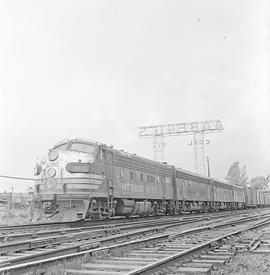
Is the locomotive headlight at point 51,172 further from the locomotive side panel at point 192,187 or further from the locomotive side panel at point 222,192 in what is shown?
the locomotive side panel at point 222,192

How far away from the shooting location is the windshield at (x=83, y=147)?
674 inches

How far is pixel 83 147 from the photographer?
1728cm

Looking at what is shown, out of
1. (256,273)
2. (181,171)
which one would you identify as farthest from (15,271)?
→ (181,171)

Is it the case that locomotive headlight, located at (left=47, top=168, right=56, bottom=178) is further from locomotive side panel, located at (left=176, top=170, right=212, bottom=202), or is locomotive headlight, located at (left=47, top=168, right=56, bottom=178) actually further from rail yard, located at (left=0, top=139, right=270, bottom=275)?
locomotive side panel, located at (left=176, top=170, right=212, bottom=202)

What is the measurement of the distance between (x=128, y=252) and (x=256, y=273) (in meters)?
3.12

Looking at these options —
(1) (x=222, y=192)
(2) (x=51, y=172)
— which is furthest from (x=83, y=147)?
(1) (x=222, y=192)

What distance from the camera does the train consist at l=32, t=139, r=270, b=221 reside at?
1581 cm

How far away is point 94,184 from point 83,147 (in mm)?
1954

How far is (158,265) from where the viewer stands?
650 cm

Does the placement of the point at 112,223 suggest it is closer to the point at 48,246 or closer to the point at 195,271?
the point at 48,246

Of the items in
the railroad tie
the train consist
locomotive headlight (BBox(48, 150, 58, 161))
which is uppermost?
locomotive headlight (BBox(48, 150, 58, 161))

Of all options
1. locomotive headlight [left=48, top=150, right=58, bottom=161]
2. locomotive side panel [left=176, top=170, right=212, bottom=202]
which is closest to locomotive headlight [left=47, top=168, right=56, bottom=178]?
locomotive headlight [left=48, top=150, right=58, bottom=161]

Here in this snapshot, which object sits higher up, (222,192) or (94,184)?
(222,192)

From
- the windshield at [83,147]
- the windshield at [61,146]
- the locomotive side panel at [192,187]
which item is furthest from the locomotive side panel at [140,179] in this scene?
the windshield at [61,146]
